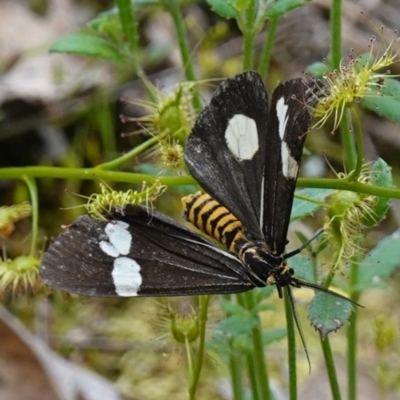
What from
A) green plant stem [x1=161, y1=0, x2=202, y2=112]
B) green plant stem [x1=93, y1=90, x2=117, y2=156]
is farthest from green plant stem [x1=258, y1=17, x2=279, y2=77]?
green plant stem [x1=93, y1=90, x2=117, y2=156]

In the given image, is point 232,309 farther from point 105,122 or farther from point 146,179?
point 105,122

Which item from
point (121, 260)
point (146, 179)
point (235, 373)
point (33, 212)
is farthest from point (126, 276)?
point (235, 373)

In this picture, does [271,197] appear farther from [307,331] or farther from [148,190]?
[307,331]

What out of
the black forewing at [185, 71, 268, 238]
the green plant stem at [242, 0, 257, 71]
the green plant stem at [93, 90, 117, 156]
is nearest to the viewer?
the black forewing at [185, 71, 268, 238]

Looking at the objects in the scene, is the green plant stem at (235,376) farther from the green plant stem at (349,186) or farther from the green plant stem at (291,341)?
the green plant stem at (349,186)

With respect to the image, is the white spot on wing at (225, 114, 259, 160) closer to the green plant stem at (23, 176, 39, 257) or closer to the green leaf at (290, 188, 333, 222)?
the green leaf at (290, 188, 333, 222)

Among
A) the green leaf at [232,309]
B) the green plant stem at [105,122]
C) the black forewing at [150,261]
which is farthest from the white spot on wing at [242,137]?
the green plant stem at [105,122]
